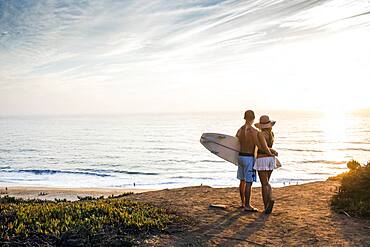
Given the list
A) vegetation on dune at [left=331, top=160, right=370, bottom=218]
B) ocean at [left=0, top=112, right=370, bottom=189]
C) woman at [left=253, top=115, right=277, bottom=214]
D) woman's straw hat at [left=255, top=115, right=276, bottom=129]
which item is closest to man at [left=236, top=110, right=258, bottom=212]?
woman at [left=253, top=115, right=277, bottom=214]

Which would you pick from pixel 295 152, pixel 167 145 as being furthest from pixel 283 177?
pixel 167 145

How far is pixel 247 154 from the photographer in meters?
8.68

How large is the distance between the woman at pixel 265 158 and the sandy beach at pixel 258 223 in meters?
0.46

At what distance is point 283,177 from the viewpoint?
2853 centimetres

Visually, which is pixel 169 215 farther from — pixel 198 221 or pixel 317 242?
pixel 317 242

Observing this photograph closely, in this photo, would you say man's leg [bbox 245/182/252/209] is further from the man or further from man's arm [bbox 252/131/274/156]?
man's arm [bbox 252/131/274/156]

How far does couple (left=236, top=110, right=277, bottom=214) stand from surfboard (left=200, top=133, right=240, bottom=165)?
44 centimetres

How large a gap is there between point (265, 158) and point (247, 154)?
1.47 ft

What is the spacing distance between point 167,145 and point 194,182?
2649cm

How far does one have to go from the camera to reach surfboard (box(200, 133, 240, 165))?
9.30 metres

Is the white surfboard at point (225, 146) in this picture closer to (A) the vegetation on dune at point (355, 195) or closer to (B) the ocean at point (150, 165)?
(A) the vegetation on dune at point (355, 195)

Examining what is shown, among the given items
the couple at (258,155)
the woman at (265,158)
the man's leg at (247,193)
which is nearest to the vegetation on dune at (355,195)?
the woman at (265,158)

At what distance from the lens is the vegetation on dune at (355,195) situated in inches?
334

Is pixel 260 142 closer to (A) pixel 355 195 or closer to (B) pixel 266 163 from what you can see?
(B) pixel 266 163
